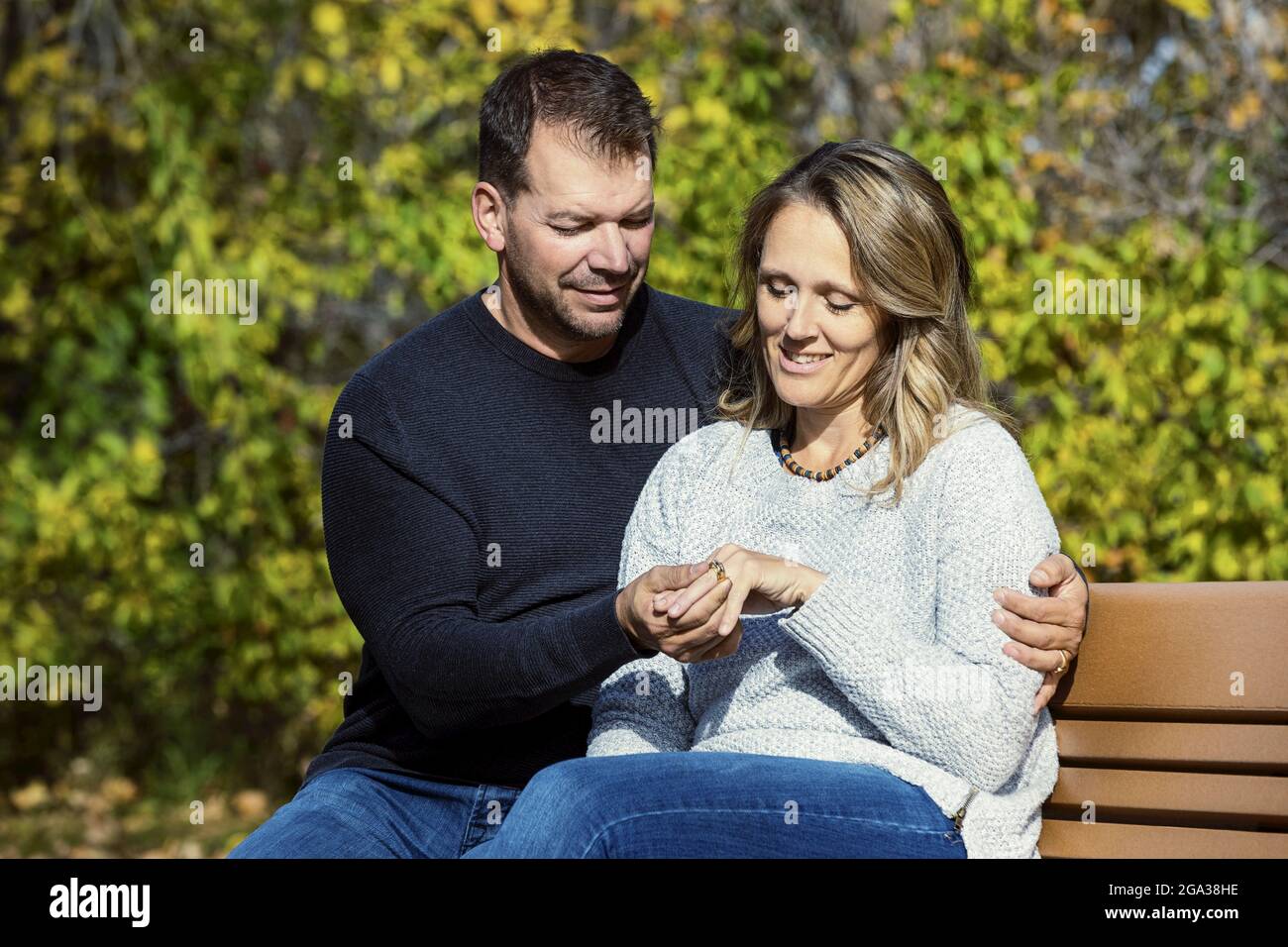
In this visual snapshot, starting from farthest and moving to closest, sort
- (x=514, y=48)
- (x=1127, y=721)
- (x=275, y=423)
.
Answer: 1. (x=275, y=423)
2. (x=514, y=48)
3. (x=1127, y=721)

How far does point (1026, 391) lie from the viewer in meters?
4.08

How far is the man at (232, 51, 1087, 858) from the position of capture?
8.88 feet

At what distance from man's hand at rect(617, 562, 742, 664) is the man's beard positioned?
2.73 feet

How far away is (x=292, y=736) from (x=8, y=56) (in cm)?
282

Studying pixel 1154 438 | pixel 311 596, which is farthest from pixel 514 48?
pixel 1154 438

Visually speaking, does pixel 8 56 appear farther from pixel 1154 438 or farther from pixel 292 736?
pixel 1154 438

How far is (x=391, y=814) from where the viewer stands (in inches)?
111

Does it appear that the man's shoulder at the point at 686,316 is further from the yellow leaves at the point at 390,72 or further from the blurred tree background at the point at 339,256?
the yellow leaves at the point at 390,72

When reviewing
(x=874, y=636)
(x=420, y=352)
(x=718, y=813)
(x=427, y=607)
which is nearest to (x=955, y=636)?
(x=874, y=636)

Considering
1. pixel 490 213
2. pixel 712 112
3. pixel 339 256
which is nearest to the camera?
pixel 490 213

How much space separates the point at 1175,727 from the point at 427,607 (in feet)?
4.12

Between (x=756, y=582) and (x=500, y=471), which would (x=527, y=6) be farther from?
(x=756, y=582)

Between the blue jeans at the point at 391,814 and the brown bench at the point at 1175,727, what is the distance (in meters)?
0.99
